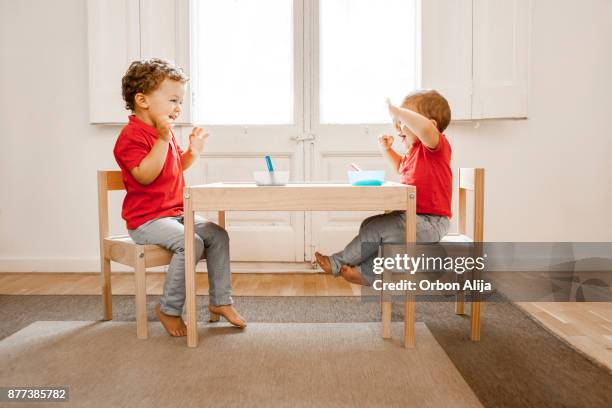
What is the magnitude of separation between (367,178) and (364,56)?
1663 millimetres

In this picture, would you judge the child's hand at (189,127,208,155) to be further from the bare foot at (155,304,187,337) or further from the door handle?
the door handle

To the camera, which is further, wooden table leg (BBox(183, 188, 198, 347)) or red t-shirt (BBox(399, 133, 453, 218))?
red t-shirt (BBox(399, 133, 453, 218))

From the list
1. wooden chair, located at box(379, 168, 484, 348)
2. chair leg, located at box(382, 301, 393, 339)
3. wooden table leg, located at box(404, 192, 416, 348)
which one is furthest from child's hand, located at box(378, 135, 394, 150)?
chair leg, located at box(382, 301, 393, 339)

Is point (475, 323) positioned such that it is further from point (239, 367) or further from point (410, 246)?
point (239, 367)

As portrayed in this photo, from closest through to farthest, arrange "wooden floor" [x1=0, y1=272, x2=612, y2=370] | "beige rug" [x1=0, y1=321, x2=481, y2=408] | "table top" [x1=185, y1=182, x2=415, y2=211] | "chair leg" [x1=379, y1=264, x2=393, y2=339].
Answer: "beige rug" [x1=0, y1=321, x2=481, y2=408] → "table top" [x1=185, y1=182, x2=415, y2=211] → "chair leg" [x1=379, y1=264, x2=393, y2=339] → "wooden floor" [x1=0, y1=272, x2=612, y2=370]

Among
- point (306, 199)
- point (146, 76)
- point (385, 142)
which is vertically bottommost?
point (306, 199)

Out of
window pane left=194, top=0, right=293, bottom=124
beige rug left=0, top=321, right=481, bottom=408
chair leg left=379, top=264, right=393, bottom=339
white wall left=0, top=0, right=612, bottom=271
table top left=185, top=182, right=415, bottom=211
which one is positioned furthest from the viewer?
window pane left=194, top=0, right=293, bottom=124

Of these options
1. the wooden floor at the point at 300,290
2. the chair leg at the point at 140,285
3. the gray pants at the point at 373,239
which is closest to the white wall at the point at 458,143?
the wooden floor at the point at 300,290

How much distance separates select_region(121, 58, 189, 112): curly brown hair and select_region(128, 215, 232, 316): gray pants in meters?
0.51

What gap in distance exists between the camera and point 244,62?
348cm

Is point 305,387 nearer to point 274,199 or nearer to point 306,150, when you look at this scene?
point 274,199

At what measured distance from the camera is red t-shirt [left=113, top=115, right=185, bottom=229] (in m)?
2.15

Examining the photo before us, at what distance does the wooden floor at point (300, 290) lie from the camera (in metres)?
2.15

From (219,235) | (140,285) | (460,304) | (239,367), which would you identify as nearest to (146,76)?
(219,235)
